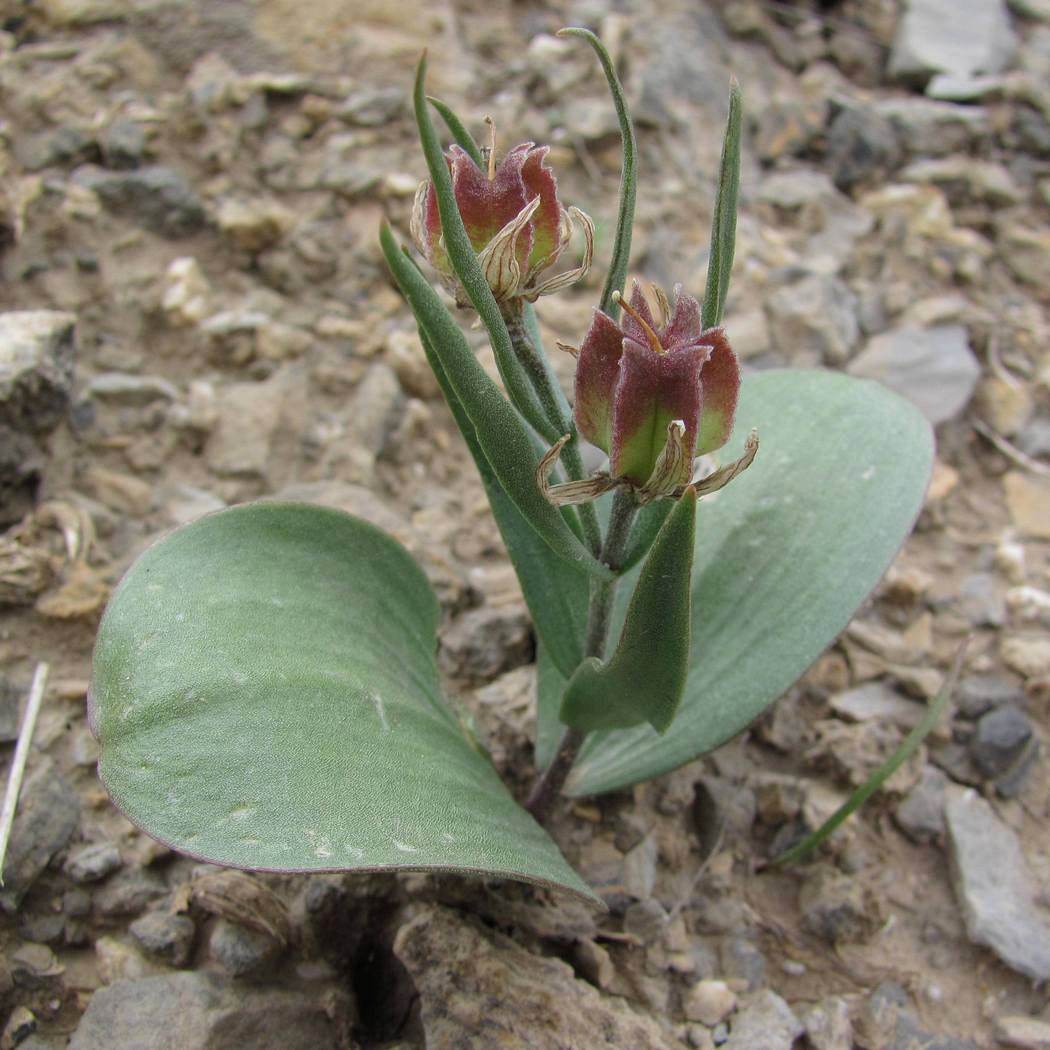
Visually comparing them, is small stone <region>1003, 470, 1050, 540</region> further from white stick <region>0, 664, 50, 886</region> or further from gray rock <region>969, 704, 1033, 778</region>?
white stick <region>0, 664, 50, 886</region>

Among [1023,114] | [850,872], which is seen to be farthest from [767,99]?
[850,872]

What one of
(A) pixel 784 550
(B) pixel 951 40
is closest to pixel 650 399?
(A) pixel 784 550

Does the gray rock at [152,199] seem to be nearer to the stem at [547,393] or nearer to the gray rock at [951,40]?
the stem at [547,393]

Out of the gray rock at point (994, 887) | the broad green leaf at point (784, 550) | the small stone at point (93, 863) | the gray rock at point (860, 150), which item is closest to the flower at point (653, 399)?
the broad green leaf at point (784, 550)

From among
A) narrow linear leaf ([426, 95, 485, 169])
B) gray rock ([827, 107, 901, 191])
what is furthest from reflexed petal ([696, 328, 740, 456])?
gray rock ([827, 107, 901, 191])

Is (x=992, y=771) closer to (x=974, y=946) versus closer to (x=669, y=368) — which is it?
(x=974, y=946)
